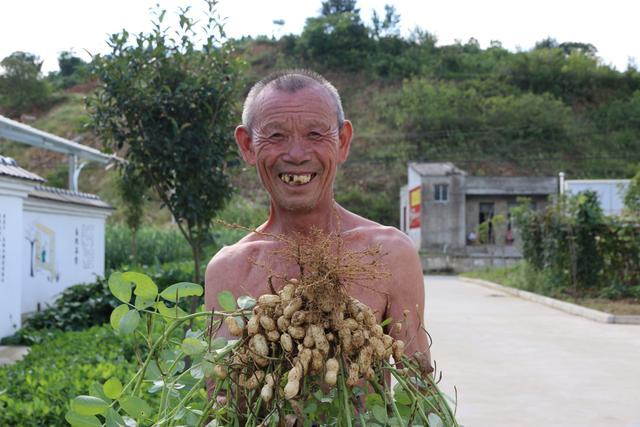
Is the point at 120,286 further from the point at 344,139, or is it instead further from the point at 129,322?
the point at 344,139

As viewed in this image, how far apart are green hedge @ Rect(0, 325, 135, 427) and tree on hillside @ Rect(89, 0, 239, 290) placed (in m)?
1.47

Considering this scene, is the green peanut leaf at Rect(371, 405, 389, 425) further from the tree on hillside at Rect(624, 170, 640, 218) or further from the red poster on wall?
the red poster on wall

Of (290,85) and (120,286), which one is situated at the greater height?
(290,85)

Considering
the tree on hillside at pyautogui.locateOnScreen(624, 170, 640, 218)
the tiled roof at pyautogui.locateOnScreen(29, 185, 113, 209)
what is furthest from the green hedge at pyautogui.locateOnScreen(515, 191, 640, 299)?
the tiled roof at pyautogui.locateOnScreen(29, 185, 113, 209)

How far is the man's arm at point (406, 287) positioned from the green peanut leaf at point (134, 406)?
663 mm

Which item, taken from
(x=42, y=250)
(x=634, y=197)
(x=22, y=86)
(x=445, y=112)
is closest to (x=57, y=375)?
(x=42, y=250)

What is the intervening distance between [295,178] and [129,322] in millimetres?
656

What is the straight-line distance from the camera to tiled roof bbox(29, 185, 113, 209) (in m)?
12.4

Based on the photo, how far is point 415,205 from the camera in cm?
3934

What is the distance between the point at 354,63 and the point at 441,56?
26.8 ft

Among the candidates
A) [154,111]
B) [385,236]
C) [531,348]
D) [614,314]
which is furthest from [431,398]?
[614,314]

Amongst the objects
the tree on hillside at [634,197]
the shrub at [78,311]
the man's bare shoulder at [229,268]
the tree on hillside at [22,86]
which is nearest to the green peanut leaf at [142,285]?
the man's bare shoulder at [229,268]

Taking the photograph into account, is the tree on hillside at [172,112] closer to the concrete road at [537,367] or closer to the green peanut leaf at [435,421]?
the concrete road at [537,367]

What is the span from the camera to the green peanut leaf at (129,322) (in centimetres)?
165
